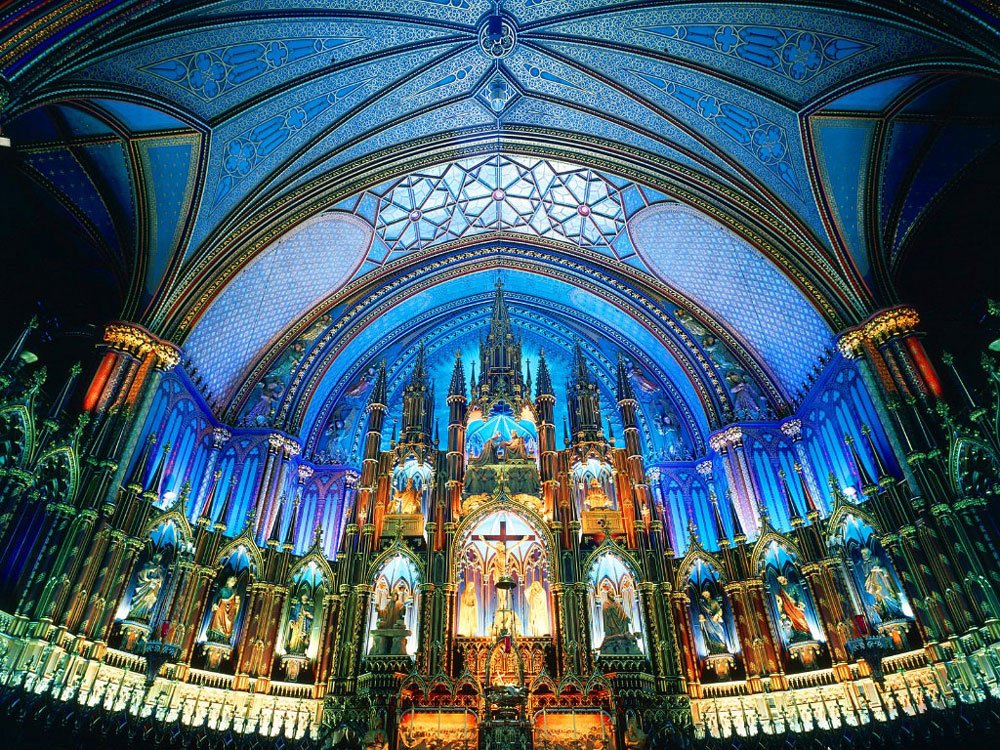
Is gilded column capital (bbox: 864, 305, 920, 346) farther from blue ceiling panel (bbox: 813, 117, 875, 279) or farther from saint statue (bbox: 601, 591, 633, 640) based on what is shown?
saint statue (bbox: 601, 591, 633, 640)

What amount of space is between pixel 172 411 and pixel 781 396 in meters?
17.9

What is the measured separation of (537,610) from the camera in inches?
673

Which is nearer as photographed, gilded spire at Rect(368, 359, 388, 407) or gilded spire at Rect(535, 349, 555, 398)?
gilded spire at Rect(368, 359, 388, 407)

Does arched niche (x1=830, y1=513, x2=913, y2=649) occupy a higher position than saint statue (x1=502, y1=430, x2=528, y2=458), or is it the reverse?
saint statue (x1=502, y1=430, x2=528, y2=458)

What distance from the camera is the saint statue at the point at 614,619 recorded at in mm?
16016

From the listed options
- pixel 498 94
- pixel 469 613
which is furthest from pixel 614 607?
pixel 498 94

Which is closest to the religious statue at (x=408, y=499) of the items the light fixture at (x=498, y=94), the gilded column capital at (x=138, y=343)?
the gilded column capital at (x=138, y=343)

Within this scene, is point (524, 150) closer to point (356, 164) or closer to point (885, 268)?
point (356, 164)

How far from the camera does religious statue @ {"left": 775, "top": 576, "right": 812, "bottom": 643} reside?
50.1 feet

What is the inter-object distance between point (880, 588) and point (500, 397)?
1167 cm

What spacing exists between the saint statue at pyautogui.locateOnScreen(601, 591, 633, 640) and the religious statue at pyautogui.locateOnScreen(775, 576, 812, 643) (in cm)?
383

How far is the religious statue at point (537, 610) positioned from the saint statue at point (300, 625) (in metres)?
6.03

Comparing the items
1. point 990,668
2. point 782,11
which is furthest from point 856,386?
point 782,11

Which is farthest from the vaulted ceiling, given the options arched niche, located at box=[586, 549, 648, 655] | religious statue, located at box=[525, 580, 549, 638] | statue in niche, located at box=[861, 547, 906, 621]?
religious statue, located at box=[525, 580, 549, 638]
